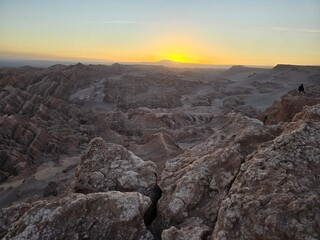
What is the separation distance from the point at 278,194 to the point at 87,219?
9.84 feet

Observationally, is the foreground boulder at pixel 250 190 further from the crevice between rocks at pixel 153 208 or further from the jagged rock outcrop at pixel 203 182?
the crevice between rocks at pixel 153 208

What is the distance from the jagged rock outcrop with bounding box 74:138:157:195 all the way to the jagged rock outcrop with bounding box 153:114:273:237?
40 centimetres

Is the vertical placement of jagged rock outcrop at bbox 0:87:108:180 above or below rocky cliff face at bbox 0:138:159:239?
below

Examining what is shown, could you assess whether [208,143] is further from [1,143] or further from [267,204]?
[1,143]

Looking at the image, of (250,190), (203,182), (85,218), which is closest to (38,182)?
(85,218)

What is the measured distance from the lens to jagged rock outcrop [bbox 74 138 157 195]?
719cm

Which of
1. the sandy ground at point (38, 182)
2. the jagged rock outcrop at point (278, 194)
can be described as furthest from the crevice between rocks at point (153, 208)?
the sandy ground at point (38, 182)

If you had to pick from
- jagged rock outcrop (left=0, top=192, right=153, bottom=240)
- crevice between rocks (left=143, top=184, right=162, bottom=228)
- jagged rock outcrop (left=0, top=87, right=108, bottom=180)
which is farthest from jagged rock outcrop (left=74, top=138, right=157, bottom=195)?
jagged rock outcrop (left=0, top=87, right=108, bottom=180)

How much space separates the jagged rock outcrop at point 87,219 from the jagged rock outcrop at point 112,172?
3.47ft

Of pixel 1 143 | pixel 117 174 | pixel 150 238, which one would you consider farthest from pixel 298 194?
pixel 1 143

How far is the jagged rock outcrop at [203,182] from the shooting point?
6.27 m

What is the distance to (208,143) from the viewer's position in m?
8.88

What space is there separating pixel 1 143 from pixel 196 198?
22.0 m

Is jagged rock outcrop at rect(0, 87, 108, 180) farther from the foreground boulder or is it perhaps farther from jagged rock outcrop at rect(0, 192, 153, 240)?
the foreground boulder
